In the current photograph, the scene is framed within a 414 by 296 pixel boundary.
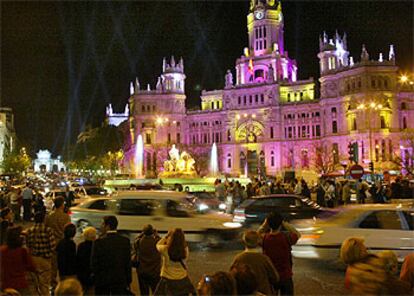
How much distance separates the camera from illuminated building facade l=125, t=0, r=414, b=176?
7138cm

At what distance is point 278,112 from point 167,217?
73689 millimetres

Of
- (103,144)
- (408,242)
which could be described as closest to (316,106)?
(103,144)

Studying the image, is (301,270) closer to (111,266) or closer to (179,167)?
(111,266)

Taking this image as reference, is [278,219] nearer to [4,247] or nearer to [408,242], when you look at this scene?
[4,247]

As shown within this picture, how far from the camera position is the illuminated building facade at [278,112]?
71.4 m

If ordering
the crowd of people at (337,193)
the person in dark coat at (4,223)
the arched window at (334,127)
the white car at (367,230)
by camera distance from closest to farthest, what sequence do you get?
the white car at (367,230)
the person in dark coat at (4,223)
the crowd of people at (337,193)
the arched window at (334,127)

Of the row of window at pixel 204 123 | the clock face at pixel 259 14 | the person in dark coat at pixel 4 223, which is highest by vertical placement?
the clock face at pixel 259 14

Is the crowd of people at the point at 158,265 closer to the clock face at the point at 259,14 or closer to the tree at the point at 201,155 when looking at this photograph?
the tree at the point at 201,155

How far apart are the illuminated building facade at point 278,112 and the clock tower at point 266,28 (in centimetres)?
20

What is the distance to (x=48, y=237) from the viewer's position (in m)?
8.23

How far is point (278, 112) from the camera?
281 ft

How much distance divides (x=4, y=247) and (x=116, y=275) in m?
1.70

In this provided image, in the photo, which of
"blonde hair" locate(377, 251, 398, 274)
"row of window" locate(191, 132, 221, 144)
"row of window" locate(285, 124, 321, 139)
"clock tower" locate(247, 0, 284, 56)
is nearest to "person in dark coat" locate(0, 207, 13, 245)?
"blonde hair" locate(377, 251, 398, 274)

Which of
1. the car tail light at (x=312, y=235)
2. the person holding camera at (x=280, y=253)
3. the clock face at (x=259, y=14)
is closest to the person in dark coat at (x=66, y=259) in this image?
the person holding camera at (x=280, y=253)
